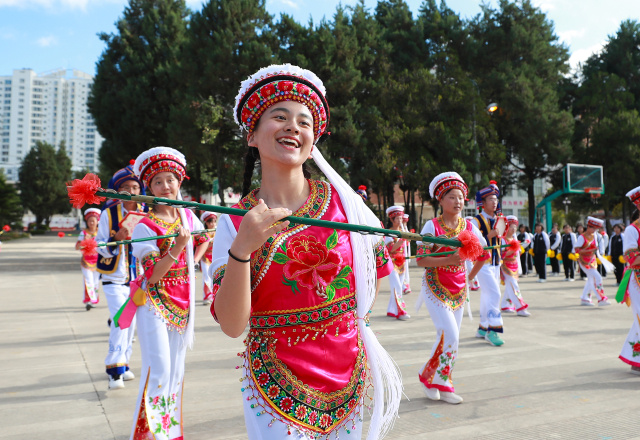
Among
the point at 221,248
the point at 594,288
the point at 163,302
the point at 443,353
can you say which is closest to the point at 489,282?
the point at 443,353

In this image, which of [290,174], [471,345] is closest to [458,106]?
[471,345]

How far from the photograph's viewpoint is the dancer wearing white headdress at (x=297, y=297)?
204cm

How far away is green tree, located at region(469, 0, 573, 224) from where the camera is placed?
30078mm

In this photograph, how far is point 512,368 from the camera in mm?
6516

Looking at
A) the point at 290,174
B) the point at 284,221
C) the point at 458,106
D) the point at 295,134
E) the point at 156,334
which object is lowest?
the point at 156,334

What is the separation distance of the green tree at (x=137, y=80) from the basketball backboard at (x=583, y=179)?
61.5 feet

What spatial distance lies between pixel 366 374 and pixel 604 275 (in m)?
21.6

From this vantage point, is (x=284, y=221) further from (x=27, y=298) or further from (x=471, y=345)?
(x=27, y=298)

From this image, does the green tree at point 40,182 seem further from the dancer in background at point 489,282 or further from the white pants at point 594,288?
the dancer in background at point 489,282

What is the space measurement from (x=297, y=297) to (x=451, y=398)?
365cm

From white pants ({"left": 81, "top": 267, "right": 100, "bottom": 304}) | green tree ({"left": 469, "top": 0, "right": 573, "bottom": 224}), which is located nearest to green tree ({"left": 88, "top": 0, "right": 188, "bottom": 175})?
white pants ({"left": 81, "top": 267, "right": 100, "bottom": 304})

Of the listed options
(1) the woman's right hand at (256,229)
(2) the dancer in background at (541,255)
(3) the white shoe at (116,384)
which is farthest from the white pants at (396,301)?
(2) the dancer in background at (541,255)

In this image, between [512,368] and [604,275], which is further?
[604,275]

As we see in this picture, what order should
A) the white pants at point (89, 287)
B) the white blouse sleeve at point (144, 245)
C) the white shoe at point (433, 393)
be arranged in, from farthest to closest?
1. the white pants at point (89, 287)
2. the white shoe at point (433, 393)
3. the white blouse sleeve at point (144, 245)
